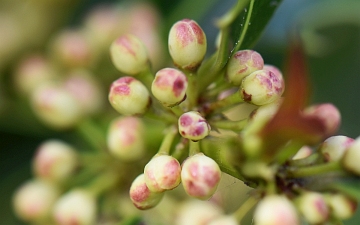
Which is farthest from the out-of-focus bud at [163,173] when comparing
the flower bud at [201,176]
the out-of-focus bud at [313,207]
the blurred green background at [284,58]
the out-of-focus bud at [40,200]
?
the blurred green background at [284,58]

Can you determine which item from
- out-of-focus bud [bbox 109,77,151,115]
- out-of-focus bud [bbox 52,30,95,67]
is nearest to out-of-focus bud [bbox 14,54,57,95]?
out-of-focus bud [bbox 52,30,95,67]

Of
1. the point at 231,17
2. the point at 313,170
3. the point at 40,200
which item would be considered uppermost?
the point at 231,17

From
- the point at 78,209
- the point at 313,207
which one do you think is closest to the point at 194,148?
the point at 313,207

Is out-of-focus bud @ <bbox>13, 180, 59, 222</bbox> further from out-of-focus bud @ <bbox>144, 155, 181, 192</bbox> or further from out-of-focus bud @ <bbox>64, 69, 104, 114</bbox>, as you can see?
out-of-focus bud @ <bbox>144, 155, 181, 192</bbox>

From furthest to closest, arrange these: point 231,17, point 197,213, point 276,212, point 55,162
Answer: point 55,162, point 197,213, point 231,17, point 276,212

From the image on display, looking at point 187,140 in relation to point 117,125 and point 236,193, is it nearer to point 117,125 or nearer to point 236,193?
point 236,193

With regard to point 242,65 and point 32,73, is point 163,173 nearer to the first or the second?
point 242,65

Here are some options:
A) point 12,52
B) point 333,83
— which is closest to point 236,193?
point 333,83

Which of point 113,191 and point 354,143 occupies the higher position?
point 354,143
